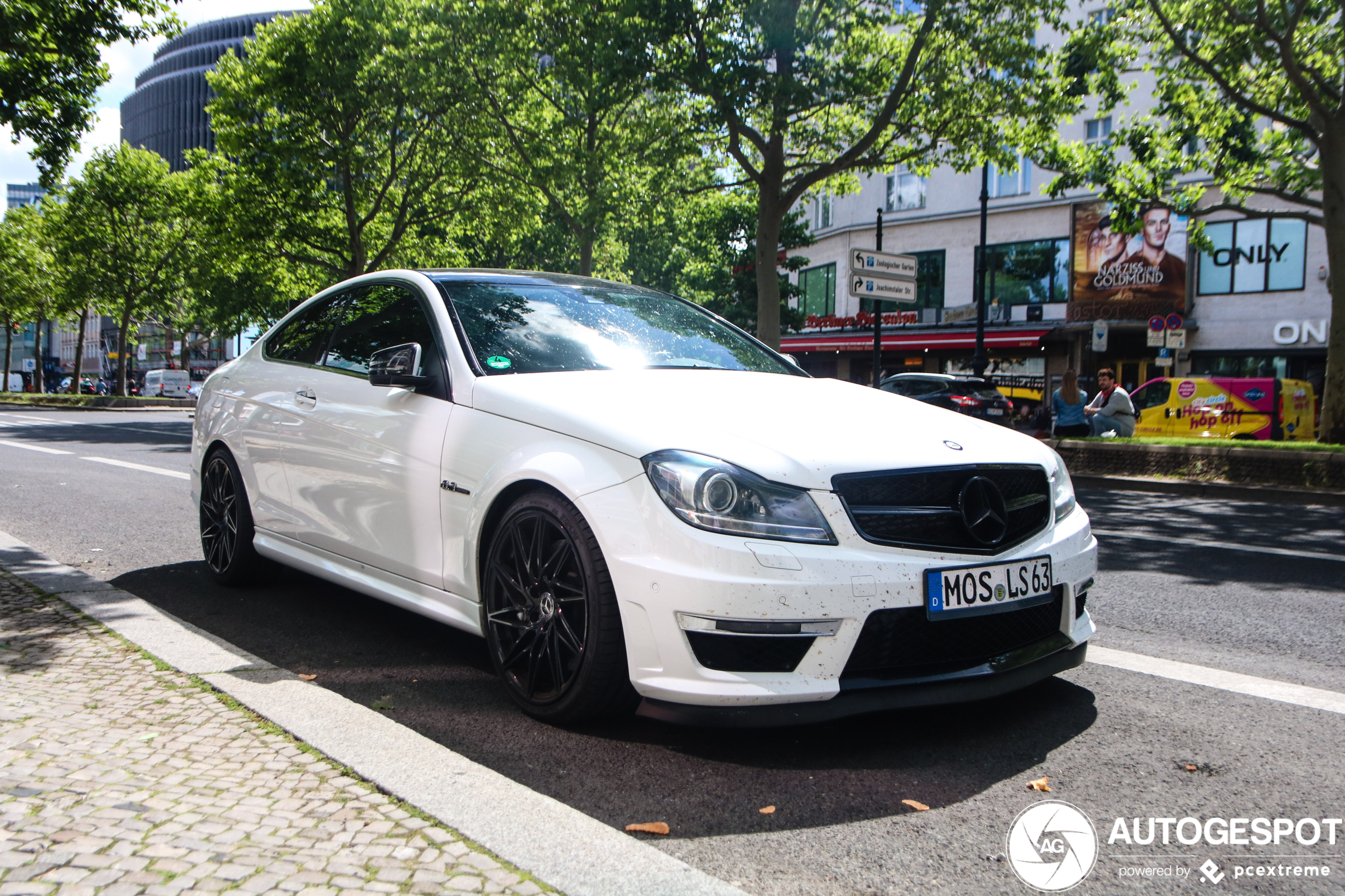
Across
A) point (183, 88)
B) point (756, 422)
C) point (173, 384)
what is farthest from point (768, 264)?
point (183, 88)

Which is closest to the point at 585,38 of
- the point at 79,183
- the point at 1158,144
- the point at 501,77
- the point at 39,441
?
the point at 501,77

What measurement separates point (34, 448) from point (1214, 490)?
15820 mm

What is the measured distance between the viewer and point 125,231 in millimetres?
43344

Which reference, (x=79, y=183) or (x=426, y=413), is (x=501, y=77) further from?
(x=79, y=183)

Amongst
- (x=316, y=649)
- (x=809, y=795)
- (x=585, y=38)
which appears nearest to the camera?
(x=809, y=795)

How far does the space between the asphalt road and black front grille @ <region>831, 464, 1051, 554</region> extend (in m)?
0.62

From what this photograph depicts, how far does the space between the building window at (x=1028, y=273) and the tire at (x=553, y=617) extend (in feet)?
114

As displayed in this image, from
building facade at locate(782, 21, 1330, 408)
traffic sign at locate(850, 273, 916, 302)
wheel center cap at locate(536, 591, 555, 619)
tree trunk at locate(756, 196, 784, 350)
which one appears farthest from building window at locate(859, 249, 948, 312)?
wheel center cap at locate(536, 591, 555, 619)

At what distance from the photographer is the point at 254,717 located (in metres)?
3.18

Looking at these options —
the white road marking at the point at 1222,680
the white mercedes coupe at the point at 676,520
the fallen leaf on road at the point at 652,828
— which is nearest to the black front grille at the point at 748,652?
the white mercedes coupe at the point at 676,520

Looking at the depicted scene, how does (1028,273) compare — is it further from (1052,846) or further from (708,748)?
(1052,846)

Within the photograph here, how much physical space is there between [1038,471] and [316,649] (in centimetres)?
284

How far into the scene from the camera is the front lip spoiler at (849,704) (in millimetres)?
2924

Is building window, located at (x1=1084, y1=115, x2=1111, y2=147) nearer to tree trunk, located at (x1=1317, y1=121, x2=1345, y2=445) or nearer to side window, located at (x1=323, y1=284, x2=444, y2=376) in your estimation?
tree trunk, located at (x1=1317, y1=121, x2=1345, y2=445)
